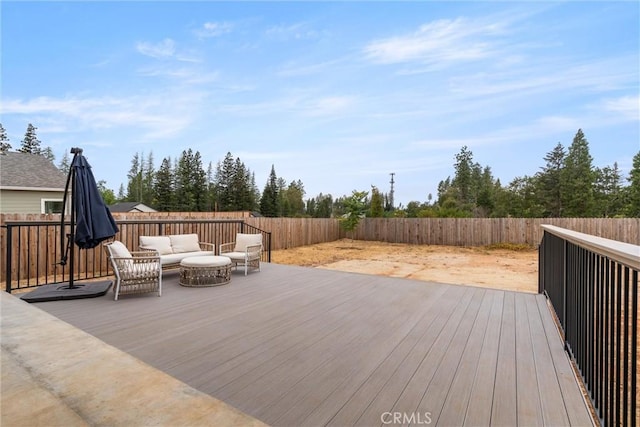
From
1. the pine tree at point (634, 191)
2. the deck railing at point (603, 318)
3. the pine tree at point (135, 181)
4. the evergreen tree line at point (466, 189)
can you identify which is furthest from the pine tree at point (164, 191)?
the pine tree at point (634, 191)

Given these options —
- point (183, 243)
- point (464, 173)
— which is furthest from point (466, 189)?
point (183, 243)

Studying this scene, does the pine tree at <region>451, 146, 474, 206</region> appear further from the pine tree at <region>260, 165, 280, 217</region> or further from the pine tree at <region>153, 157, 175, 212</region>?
the pine tree at <region>153, 157, 175, 212</region>

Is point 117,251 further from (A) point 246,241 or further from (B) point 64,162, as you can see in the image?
(B) point 64,162

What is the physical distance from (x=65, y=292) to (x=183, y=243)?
6.74 feet

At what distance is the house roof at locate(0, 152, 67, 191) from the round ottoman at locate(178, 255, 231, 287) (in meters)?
10.2

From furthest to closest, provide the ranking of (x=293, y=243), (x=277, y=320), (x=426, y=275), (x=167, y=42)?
(x=293, y=243) → (x=167, y=42) → (x=426, y=275) → (x=277, y=320)

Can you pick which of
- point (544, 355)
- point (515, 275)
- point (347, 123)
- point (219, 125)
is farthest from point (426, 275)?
point (219, 125)

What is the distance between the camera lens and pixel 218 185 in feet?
120

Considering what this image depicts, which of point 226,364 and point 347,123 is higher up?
point 347,123

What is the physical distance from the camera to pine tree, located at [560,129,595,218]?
2644 cm

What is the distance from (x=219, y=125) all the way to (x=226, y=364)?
15499 mm

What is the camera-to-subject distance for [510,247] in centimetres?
1440

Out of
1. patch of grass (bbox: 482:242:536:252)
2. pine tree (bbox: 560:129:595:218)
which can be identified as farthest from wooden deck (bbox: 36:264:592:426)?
pine tree (bbox: 560:129:595:218)

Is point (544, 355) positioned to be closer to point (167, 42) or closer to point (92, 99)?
point (167, 42)
